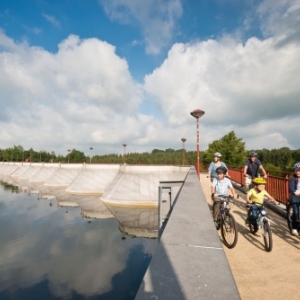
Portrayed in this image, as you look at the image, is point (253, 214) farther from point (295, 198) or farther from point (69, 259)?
point (69, 259)

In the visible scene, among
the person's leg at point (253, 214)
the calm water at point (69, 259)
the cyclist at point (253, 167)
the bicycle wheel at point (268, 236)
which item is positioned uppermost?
the cyclist at point (253, 167)

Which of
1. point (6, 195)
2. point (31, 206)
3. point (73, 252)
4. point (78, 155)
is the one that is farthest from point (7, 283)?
point (78, 155)

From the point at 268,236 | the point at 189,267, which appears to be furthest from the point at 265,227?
the point at 189,267

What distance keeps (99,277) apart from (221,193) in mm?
12752

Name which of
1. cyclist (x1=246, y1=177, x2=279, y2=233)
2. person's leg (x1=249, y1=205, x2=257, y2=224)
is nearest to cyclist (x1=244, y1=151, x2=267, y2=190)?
cyclist (x1=246, y1=177, x2=279, y2=233)

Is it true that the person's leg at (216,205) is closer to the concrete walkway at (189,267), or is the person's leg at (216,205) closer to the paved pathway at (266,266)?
the paved pathway at (266,266)

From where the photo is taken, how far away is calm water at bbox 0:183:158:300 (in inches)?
538

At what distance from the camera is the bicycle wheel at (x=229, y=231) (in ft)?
16.7

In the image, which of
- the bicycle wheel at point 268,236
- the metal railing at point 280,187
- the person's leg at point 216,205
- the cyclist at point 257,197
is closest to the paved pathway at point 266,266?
the bicycle wheel at point 268,236

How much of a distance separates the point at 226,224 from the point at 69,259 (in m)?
16.2

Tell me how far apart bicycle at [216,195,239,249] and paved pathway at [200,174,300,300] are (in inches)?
8.5

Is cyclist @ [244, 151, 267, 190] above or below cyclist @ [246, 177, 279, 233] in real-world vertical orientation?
above

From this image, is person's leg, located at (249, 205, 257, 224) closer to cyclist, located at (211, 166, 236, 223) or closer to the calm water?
cyclist, located at (211, 166, 236, 223)

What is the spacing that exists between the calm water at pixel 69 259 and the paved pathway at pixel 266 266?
10.3m
